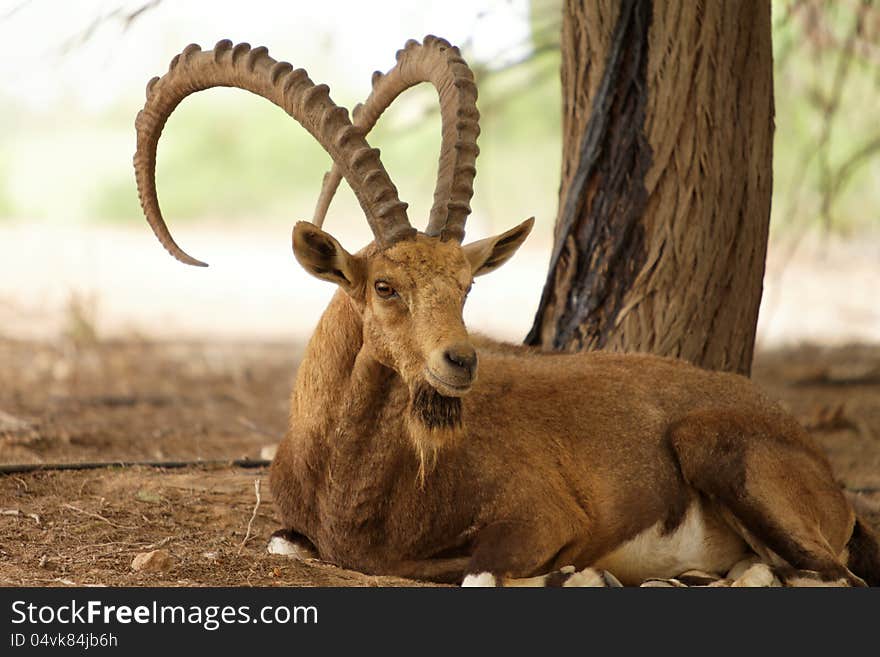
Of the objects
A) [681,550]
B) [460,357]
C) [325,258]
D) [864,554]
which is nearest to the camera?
[460,357]

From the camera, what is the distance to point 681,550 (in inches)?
247

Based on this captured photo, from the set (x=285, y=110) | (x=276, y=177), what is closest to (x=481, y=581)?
(x=285, y=110)

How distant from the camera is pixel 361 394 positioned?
5688 mm

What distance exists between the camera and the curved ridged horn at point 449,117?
5.66 m

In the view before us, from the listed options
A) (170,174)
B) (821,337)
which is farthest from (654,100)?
(170,174)

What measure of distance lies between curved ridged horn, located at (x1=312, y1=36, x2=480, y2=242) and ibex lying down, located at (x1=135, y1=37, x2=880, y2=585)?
1 centimetres

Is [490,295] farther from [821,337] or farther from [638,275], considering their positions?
[638,275]

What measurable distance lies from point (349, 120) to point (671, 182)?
260cm

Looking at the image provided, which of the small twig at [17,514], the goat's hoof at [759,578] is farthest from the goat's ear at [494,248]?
the small twig at [17,514]

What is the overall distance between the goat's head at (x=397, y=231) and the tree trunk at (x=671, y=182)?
1.76 metres

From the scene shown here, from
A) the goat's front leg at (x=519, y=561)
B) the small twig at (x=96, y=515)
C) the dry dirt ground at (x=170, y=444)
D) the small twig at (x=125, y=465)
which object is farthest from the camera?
the small twig at (x=125, y=465)

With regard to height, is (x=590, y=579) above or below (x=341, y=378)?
below

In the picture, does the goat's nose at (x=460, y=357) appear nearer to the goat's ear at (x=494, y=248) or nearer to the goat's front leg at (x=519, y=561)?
the goat's ear at (x=494, y=248)

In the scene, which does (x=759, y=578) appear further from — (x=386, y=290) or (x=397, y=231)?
(x=397, y=231)
